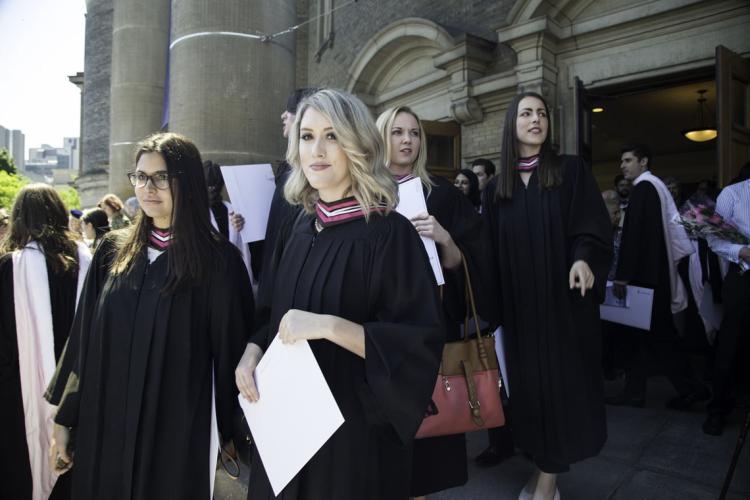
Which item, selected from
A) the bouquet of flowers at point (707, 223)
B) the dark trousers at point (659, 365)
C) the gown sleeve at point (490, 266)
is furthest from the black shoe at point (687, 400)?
the gown sleeve at point (490, 266)

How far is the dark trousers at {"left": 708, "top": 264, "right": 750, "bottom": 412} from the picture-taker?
371 centimetres

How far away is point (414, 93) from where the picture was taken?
9383mm

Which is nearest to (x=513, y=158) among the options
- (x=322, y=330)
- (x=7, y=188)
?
(x=322, y=330)

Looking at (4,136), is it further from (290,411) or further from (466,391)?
(290,411)

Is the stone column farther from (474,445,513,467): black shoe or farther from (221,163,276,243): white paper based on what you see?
(474,445,513,467): black shoe

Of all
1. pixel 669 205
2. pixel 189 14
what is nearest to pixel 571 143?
pixel 669 205

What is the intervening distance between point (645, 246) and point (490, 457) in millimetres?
2066

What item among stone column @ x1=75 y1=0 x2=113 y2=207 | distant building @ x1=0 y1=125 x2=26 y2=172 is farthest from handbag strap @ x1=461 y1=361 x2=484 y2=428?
distant building @ x1=0 y1=125 x2=26 y2=172

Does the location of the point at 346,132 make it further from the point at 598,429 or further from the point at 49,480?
the point at 49,480

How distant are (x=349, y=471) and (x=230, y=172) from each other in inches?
86.4

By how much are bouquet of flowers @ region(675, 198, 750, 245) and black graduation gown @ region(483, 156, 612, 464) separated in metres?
1.21

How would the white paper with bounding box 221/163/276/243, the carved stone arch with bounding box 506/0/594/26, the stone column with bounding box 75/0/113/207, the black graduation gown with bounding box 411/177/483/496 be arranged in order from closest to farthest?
the black graduation gown with bounding box 411/177/483/496
the white paper with bounding box 221/163/276/243
the carved stone arch with bounding box 506/0/594/26
the stone column with bounding box 75/0/113/207

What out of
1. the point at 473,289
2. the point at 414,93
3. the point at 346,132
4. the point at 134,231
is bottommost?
the point at 473,289

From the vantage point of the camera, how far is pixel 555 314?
9.21 feet
